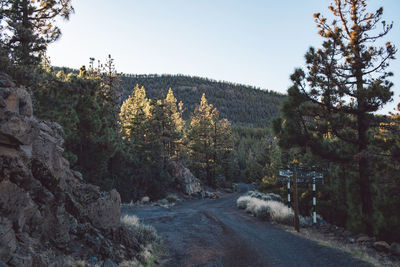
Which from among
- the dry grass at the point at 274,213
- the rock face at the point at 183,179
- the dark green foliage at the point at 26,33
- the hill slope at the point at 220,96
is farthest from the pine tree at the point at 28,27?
the hill slope at the point at 220,96

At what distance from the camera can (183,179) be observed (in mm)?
36000

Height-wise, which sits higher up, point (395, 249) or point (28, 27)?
point (28, 27)

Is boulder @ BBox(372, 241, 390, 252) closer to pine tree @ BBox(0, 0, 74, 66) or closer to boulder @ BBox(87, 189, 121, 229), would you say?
boulder @ BBox(87, 189, 121, 229)

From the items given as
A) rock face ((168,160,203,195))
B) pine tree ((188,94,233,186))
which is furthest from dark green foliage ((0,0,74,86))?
pine tree ((188,94,233,186))

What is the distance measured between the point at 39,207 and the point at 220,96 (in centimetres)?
17577

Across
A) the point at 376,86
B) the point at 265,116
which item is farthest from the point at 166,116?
the point at 265,116

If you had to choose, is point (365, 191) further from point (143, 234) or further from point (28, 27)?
point (28, 27)

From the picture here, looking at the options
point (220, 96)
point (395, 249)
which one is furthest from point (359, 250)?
point (220, 96)

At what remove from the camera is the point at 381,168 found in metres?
11.6

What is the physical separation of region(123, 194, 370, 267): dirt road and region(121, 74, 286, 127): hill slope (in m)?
126

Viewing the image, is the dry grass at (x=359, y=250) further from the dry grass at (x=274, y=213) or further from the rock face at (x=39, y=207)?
the rock face at (x=39, y=207)

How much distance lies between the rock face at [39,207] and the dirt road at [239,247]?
2.05 metres

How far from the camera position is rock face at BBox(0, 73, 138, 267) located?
445cm

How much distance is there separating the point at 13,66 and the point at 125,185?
51.0 feet
